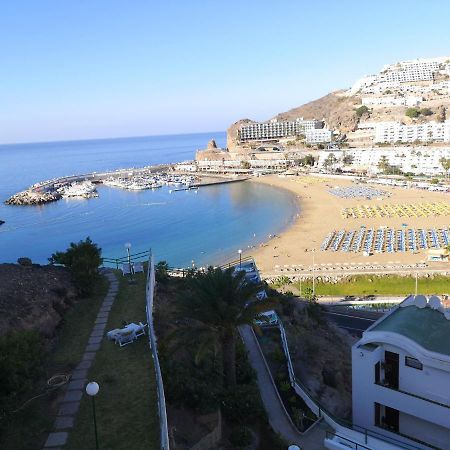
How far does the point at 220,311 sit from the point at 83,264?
6.51 meters

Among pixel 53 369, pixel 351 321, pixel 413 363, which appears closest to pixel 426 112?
pixel 351 321

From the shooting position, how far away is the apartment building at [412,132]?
3967 inches

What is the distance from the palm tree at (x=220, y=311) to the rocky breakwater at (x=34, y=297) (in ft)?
13.6

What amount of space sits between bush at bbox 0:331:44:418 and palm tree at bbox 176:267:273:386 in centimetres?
339

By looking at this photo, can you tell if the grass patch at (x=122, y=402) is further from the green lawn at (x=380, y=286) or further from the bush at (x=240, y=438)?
the green lawn at (x=380, y=286)

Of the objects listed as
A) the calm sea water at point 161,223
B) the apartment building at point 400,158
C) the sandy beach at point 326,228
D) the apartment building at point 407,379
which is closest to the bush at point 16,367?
the apartment building at point 407,379

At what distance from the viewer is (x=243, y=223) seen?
57.4 m

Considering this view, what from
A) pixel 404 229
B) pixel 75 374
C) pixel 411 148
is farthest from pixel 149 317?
pixel 411 148

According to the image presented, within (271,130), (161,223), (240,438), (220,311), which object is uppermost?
(271,130)

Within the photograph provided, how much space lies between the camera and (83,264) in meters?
15.9

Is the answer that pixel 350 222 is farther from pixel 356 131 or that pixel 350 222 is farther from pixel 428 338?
pixel 356 131

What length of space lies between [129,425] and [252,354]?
676 centimetres

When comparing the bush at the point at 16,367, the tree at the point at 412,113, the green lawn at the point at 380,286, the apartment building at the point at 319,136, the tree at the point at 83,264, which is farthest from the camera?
the apartment building at the point at 319,136

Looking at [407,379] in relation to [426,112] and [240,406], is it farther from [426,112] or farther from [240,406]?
[426,112]
